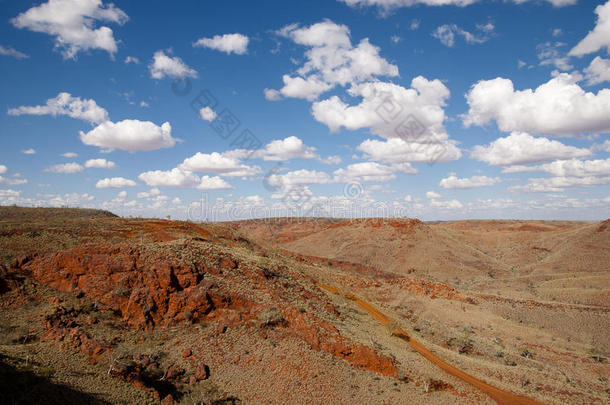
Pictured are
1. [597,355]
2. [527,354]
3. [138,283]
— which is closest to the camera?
[138,283]

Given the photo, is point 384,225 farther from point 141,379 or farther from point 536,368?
point 141,379

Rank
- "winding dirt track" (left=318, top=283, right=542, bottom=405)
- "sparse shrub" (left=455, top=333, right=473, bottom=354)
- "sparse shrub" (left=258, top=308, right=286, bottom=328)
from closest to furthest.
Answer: "winding dirt track" (left=318, top=283, right=542, bottom=405) → "sparse shrub" (left=258, top=308, right=286, bottom=328) → "sparse shrub" (left=455, top=333, right=473, bottom=354)

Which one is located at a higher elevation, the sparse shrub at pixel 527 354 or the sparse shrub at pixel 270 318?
the sparse shrub at pixel 270 318

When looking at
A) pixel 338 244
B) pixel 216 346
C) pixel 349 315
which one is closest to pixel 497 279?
pixel 338 244

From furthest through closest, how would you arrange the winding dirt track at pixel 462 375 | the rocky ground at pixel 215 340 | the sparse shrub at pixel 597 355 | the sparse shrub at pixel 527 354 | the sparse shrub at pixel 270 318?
the sparse shrub at pixel 527 354, the sparse shrub at pixel 597 355, the sparse shrub at pixel 270 318, the winding dirt track at pixel 462 375, the rocky ground at pixel 215 340

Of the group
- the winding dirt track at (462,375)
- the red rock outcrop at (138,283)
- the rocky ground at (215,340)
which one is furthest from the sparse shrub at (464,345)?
the red rock outcrop at (138,283)

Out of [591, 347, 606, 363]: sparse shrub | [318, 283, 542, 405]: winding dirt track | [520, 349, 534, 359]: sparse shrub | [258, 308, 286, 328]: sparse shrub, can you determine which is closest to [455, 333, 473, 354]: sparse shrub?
[520, 349, 534, 359]: sparse shrub

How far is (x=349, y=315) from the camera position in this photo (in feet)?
54.0

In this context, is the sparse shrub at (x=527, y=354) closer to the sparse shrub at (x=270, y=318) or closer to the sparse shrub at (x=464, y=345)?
the sparse shrub at (x=464, y=345)

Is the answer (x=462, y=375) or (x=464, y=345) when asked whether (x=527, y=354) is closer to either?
(x=464, y=345)

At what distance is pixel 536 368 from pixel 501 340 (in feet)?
15.5

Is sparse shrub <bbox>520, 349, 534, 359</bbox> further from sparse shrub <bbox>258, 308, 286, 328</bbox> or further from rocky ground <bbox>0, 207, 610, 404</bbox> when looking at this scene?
sparse shrub <bbox>258, 308, 286, 328</bbox>

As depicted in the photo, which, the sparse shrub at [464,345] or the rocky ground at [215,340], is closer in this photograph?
the rocky ground at [215,340]

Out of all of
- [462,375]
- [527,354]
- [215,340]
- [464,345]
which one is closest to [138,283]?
[215,340]
